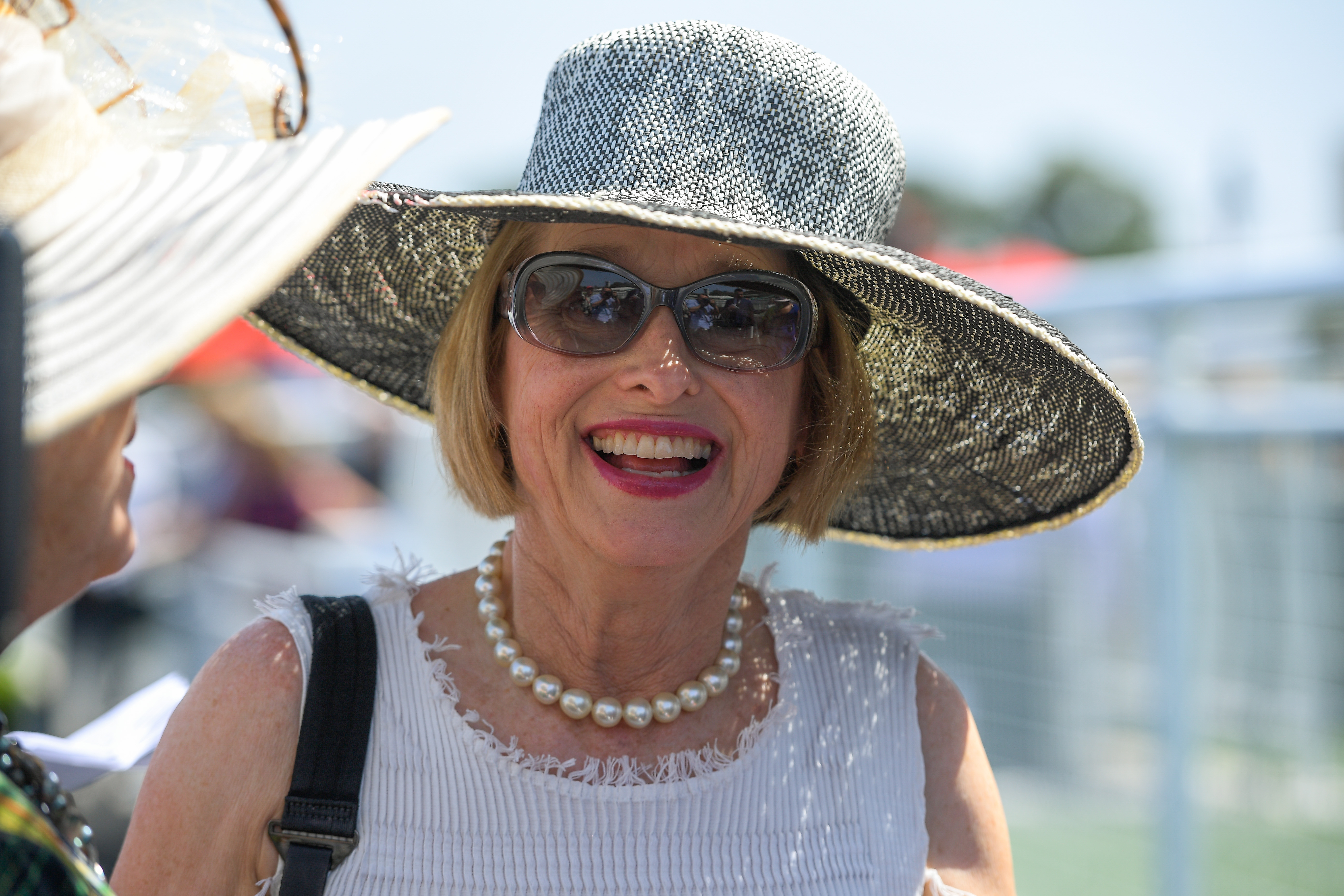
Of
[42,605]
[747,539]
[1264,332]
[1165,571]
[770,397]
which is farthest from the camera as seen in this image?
[1165,571]

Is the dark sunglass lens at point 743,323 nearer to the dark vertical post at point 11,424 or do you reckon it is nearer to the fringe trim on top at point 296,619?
the fringe trim on top at point 296,619

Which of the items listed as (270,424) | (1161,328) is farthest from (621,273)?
(270,424)

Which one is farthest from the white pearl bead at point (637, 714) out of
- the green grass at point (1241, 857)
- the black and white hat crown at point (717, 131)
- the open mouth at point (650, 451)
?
the green grass at point (1241, 857)

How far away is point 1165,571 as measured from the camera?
12.2ft

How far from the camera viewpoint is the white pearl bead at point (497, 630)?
1.81m

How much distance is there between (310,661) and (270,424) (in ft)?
30.9

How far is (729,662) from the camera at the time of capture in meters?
1.91

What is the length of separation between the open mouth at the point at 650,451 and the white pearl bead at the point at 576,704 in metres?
0.39

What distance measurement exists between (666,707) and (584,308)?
0.68m

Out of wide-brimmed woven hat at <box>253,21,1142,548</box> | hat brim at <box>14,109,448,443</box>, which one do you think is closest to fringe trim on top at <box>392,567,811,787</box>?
wide-brimmed woven hat at <box>253,21,1142,548</box>

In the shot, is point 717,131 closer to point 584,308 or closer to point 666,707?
point 584,308

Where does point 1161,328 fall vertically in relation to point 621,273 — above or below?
above

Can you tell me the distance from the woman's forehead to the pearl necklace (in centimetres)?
61

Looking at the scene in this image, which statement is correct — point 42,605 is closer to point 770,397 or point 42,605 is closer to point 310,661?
point 310,661
